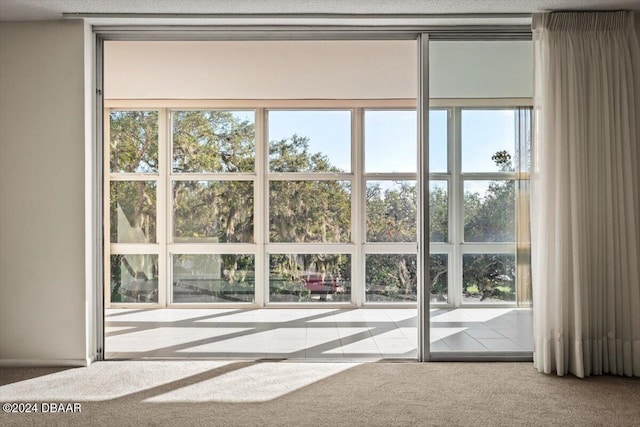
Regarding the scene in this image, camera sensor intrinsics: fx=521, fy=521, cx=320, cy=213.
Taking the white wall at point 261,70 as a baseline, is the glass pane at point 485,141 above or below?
below

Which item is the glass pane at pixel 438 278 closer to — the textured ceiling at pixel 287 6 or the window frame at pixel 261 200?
the textured ceiling at pixel 287 6

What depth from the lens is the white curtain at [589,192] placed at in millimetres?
3744

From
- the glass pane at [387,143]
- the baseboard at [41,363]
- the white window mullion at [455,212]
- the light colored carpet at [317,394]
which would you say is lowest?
the light colored carpet at [317,394]

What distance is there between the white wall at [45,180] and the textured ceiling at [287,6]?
23cm

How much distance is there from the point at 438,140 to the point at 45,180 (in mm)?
3035

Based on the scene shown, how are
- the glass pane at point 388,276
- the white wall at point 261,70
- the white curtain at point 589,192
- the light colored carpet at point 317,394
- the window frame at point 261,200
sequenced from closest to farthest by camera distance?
the light colored carpet at point 317,394, the white curtain at point 589,192, the white wall at point 261,70, the glass pane at point 388,276, the window frame at point 261,200

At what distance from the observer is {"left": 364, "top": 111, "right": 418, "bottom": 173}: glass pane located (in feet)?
22.9

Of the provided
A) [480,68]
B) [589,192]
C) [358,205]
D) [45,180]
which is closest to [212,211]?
[358,205]

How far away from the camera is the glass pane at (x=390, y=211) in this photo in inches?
274

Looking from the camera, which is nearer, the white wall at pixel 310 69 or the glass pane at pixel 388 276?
the white wall at pixel 310 69

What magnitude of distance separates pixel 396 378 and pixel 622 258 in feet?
6.02

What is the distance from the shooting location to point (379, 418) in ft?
9.70

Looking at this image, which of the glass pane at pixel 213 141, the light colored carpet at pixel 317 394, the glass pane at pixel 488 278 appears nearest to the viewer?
the light colored carpet at pixel 317 394

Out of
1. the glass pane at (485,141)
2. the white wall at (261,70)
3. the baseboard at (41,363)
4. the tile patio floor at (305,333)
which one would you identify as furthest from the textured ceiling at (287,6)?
the baseboard at (41,363)
